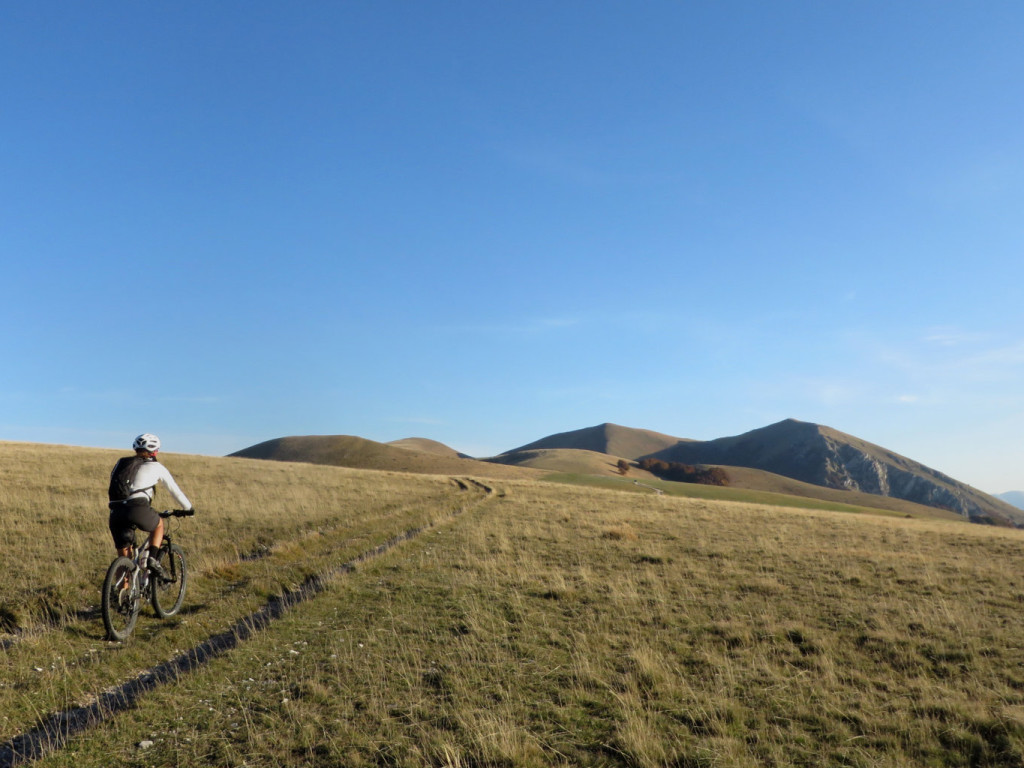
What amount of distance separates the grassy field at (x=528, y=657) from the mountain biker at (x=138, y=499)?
4.68 ft

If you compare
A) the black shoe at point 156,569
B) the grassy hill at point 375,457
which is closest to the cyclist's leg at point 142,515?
the black shoe at point 156,569

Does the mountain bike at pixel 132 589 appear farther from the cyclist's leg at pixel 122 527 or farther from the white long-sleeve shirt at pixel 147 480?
the white long-sleeve shirt at pixel 147 480

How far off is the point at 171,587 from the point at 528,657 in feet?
24.6

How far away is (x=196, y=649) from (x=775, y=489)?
201443 mm

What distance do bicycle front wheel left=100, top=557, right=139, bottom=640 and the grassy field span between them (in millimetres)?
316

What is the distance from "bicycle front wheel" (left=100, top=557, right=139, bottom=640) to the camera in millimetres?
A: 8500

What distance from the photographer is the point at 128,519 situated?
920 cm

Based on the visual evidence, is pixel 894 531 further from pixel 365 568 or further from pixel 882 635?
pixel 365 568

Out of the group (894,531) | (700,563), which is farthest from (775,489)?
(700,563)

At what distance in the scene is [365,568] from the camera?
1458 centimetres

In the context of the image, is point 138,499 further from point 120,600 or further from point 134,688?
point 134,688

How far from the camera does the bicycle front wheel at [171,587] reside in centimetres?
1009

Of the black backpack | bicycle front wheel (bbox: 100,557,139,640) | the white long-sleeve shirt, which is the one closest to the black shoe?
bicycle front wheel (bbox: 100,557,139,640)

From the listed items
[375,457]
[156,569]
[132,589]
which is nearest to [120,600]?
[132,589]
